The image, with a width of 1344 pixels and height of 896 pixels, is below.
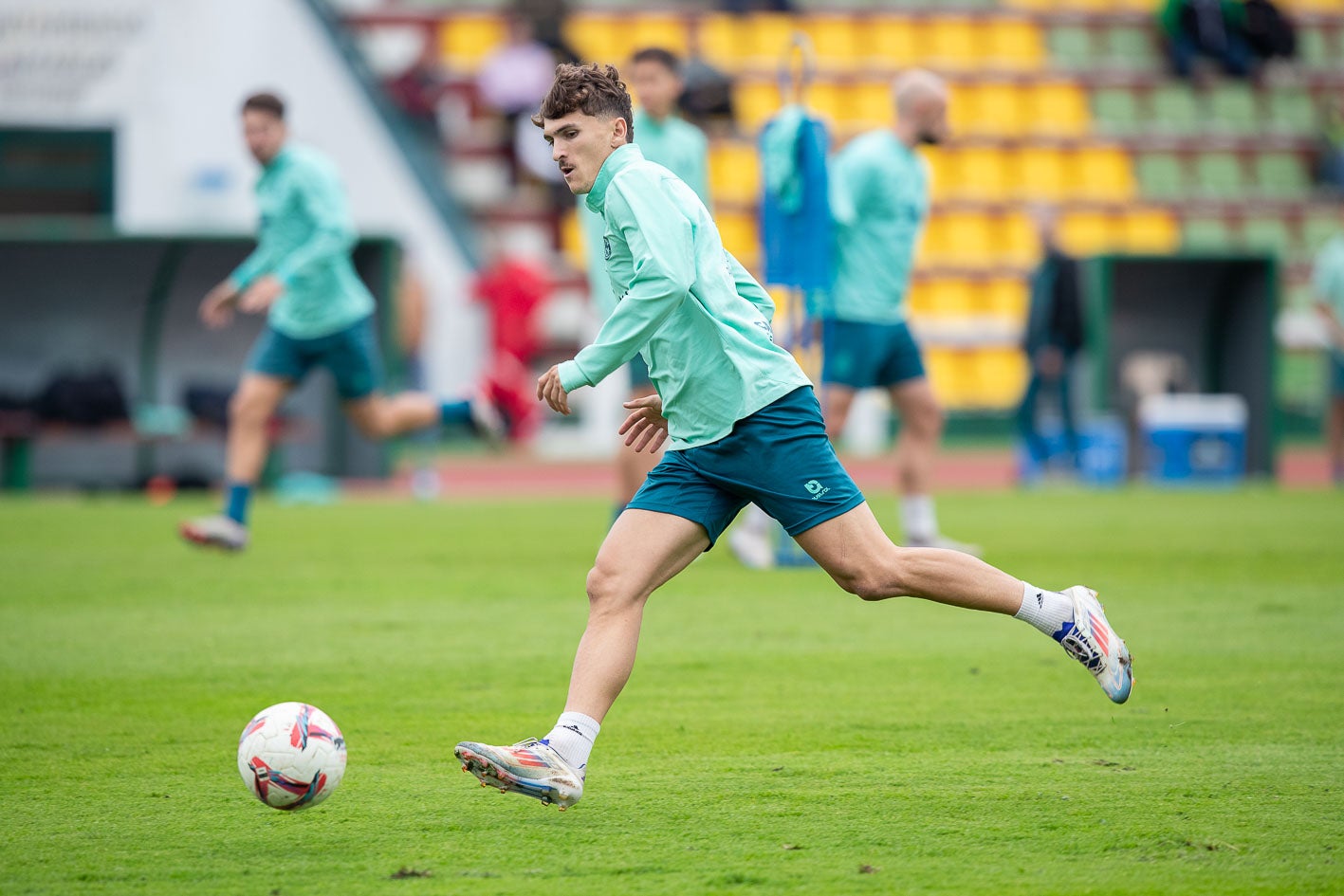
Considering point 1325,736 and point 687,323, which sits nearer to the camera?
point 687,323

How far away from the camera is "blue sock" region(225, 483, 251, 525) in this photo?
10188mm

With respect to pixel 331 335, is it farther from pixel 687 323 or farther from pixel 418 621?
pixel 687 323

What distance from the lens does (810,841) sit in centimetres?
392

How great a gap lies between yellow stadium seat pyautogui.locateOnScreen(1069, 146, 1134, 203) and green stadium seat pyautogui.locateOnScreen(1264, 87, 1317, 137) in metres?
3.09

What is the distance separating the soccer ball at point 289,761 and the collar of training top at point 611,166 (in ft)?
5.08

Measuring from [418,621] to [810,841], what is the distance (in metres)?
3.98

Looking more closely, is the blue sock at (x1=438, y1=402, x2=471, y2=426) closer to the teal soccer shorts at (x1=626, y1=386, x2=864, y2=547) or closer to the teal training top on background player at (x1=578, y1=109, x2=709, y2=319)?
the teal training top on background player at (x1=578, y1=109, x2=709, y2=319)

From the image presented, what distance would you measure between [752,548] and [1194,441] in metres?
9.37

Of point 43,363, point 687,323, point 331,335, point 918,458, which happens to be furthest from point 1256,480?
point 687,323

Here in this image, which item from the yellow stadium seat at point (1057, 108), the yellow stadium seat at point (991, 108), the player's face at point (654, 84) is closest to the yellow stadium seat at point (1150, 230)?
the yellow stadium seat at point (1057, 108)

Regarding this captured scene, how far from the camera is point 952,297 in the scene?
89.6ft

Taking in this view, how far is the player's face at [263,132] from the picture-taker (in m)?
9.99

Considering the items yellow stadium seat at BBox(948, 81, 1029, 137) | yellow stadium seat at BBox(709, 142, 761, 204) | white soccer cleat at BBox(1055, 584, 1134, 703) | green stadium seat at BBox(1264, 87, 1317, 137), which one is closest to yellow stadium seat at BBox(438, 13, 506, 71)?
yellow stadium seat at BBox(709, 142, 761, 204)

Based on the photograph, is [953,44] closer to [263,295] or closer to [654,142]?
[654,142]
